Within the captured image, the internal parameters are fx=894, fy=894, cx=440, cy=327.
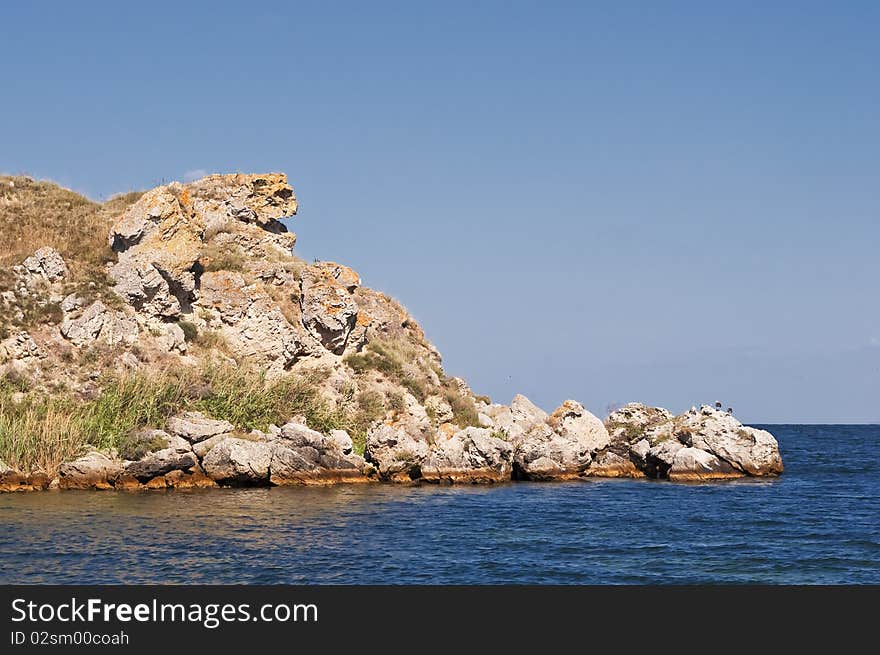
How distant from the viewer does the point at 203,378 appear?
169 feet

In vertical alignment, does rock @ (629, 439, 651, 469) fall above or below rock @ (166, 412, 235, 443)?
below

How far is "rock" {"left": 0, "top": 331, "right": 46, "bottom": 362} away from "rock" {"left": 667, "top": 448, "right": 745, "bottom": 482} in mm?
36994

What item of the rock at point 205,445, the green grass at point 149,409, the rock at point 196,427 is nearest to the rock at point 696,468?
the green grass at point 149,409

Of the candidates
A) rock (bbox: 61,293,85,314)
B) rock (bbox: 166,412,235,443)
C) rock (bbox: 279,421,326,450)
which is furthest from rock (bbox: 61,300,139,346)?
Result: rock (bbox: 279,421,326,450)

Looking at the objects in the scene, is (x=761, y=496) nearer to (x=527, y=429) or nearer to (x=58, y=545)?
(x=527, y=429)

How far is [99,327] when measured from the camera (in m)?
52.2

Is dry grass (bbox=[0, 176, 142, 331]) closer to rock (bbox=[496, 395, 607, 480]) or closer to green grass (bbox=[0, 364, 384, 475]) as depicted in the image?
green grass (bbox=[0, 364, 384, 475])

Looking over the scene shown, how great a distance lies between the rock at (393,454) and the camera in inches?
1905

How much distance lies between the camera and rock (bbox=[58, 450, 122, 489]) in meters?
40.9

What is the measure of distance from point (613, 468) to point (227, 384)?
24454 mm

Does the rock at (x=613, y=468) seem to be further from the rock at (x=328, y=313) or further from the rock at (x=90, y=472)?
the rock at (x=90, y=472)
